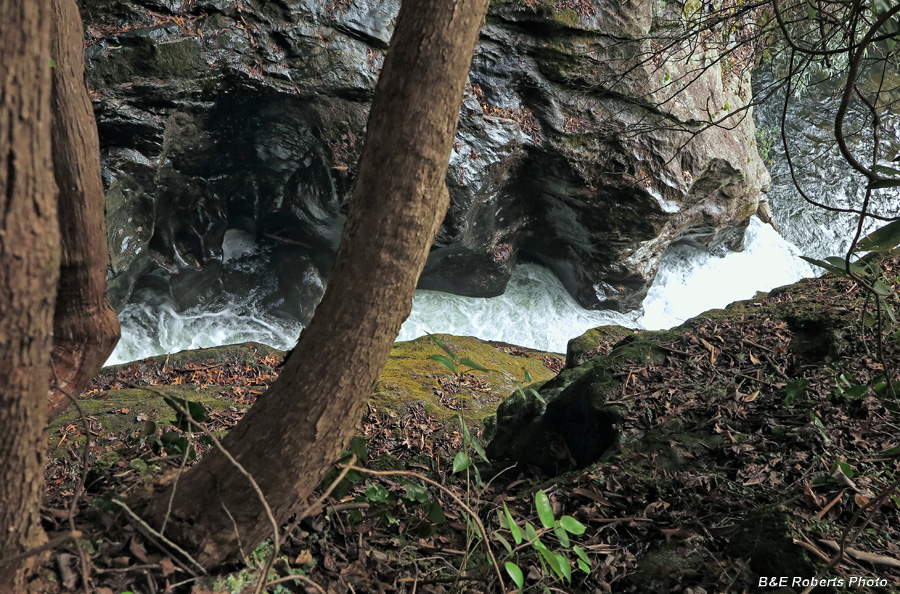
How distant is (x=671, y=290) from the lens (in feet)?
39.8

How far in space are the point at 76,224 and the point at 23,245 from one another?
89cm

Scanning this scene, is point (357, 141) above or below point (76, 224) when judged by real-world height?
above

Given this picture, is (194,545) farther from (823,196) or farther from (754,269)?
(823,196)

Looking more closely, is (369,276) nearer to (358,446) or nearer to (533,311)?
(358,446)

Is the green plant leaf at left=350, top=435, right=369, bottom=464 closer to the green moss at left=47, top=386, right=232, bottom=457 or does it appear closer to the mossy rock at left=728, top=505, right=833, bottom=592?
the mossy rock at left=728, top=505, right=833, bottom=592

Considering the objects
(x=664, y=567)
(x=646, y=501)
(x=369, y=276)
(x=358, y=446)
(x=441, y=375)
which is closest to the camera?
(x=369, y=276)

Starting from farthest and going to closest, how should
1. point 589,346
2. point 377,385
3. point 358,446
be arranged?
point 589,346, point 377,385, point 358,446

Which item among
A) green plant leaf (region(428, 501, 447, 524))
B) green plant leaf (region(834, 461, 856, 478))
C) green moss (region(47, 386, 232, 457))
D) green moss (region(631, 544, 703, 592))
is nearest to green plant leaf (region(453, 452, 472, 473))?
green plant leaf (region(428, 501, 447, 524))

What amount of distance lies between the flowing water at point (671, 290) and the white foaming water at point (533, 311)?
19 mm

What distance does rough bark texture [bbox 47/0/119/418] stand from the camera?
70.9 inches

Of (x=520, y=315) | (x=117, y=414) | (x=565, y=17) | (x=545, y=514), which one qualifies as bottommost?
(x=117, y=414)

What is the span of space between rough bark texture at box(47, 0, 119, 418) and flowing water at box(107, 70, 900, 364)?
715 cm

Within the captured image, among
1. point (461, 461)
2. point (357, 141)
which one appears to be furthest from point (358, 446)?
point (357, 141)

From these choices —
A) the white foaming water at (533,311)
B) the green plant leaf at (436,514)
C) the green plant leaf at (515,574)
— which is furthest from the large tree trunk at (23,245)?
the white foaming water at (533,311)
